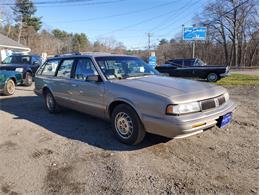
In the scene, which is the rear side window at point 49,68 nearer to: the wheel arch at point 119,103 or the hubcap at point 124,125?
the wheel arch at point 119,103

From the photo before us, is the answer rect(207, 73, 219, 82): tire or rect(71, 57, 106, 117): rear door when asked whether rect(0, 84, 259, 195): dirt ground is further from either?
rect(207, 73, 219, 82): tire

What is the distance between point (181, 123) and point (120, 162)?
43.4 inches

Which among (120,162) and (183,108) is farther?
(120,162)

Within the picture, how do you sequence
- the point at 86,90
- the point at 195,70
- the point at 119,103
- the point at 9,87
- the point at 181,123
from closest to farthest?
the point at 181,123, the point at 119,103, the point at 86,90, the point at 9,87, the point at 195,70

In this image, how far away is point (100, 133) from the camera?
203 inches

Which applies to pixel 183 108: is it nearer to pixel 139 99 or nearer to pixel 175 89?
pixel 175 89

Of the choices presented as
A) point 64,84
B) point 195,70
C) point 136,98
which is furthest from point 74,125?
point 195,70

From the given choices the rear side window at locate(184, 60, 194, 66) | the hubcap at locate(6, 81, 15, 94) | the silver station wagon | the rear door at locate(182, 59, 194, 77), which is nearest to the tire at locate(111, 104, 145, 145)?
the silver station wagon

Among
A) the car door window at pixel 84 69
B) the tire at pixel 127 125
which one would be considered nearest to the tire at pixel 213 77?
the car door window at pixel 84 69

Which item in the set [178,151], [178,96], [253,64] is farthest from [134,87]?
[253,64]

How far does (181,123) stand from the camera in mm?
3609

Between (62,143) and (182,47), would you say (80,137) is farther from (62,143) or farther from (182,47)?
(182,47)

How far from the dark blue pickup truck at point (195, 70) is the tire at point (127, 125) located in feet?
36.2

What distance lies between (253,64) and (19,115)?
45775mm
